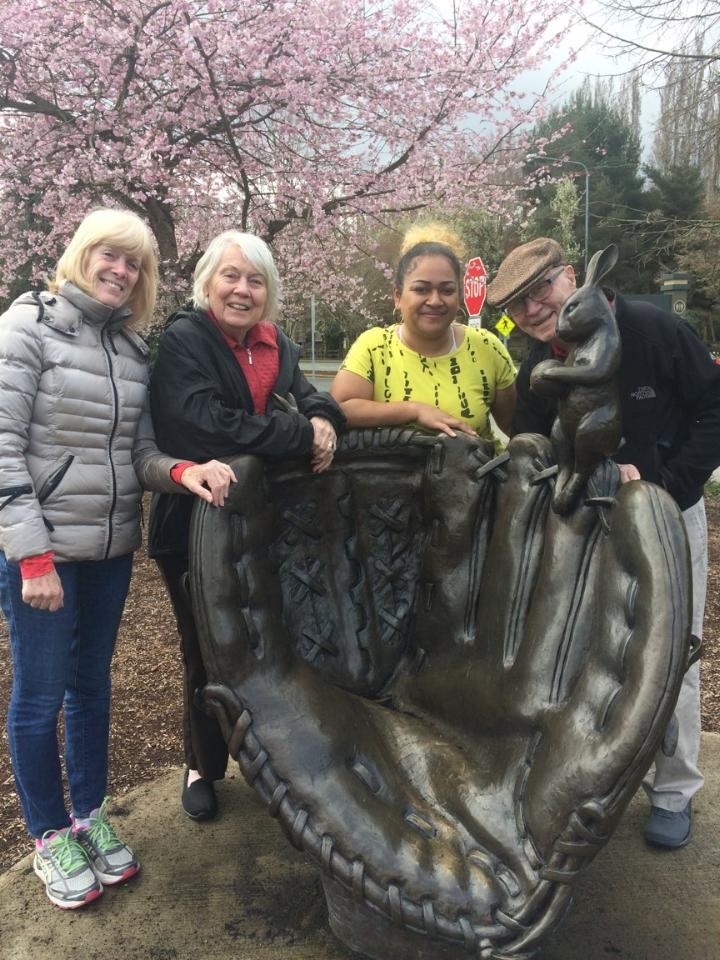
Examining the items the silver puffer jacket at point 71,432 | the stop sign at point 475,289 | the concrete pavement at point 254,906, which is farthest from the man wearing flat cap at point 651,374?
the stop sign at point 475,289

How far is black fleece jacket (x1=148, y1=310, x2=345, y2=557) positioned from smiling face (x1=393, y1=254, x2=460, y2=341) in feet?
1.15

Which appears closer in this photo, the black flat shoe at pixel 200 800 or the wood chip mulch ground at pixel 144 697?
the black flat shoe at pixel 200 800

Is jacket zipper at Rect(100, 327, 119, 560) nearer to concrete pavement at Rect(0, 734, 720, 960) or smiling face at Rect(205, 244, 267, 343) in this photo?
smiling face at Rect(205, 244, 267, 343)

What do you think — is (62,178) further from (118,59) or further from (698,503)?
(698,503)

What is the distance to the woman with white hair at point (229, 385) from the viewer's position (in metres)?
1.78

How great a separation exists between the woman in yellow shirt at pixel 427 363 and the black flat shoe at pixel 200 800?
49.0 inches

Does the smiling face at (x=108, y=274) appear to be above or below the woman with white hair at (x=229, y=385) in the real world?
above

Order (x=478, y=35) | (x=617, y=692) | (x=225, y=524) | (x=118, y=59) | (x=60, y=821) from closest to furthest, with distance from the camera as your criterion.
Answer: (x=617, y=692) < (x=225, y=524) < (x=60, y=821) < (x=118, y=59) < (x=478, y=35)

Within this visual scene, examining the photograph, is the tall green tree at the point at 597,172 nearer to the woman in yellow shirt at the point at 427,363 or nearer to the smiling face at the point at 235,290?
the woman in yellow shirt at the point at 427,363

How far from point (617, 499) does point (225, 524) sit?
81 cm

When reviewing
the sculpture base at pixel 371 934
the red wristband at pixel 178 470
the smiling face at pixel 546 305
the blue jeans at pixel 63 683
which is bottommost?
the sculpture base at pixel 371 934

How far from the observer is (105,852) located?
2064mm

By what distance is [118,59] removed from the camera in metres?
5.98

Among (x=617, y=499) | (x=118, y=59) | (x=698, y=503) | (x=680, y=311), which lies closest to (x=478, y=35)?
(x=118, y=59)
